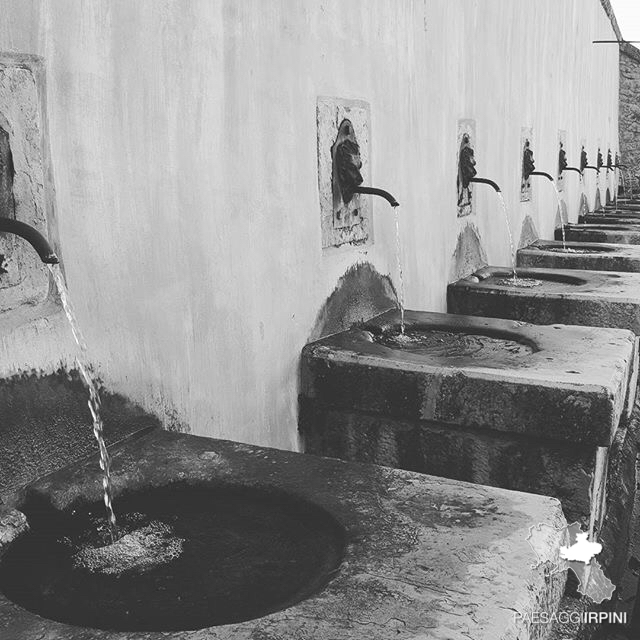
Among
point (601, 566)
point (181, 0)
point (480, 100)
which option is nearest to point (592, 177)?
point (480, 100)

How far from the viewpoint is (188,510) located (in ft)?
5.67

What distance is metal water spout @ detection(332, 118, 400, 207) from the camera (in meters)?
3.05

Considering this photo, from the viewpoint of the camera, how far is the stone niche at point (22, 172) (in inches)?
64.0

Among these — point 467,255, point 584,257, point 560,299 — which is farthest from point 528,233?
point 560,299

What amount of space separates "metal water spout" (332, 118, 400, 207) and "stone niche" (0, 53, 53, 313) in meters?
1.51

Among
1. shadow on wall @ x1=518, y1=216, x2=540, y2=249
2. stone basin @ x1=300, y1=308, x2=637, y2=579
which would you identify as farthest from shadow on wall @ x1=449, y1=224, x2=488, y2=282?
stone basin @ x1=300, y1=308, x2=637, y2=579

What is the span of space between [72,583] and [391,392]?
1311 millimetres

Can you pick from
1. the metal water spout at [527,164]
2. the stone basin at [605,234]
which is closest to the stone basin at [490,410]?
the metal water spout at [527,164]

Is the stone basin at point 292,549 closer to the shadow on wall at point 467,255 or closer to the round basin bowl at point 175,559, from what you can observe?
the round basin bowl at point 175,559

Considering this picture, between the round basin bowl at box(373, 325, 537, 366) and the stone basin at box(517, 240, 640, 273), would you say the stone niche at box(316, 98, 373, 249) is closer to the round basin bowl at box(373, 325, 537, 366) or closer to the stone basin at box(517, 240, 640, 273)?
the round basin bowl at box(373, 325, 537, 366)

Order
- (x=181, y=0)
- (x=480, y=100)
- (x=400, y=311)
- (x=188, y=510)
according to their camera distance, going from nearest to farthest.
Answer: (x=188, y=510), (x=181, y=0), (x=400, y=311), (x=480, y=100)

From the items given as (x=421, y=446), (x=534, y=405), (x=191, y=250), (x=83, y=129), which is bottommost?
(x=421, y=446)

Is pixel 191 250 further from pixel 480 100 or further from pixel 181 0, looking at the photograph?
pixel 480 100

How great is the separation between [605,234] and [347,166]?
4.32m
